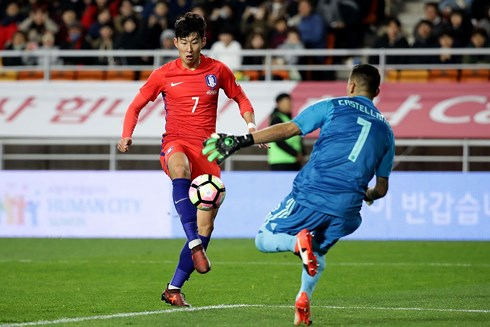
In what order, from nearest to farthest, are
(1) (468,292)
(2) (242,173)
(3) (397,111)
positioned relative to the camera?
(1) (468,292), (2) (242,173), (3) (397,111)

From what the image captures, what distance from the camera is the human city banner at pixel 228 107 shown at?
20.4 m

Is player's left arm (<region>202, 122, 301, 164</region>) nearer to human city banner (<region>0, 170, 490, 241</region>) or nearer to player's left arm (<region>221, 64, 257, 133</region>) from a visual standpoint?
player's left arm (<region>221, 64, 257, 133</region>)

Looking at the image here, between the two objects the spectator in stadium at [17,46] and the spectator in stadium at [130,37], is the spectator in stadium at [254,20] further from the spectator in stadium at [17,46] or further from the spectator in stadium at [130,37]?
the spectator in stadium at [17,46]

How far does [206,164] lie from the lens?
9750 mm

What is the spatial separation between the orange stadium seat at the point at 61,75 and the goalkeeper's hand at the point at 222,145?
16.2 m

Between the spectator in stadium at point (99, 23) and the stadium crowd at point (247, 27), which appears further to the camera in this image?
the spectator in stadium at point (99, 23)

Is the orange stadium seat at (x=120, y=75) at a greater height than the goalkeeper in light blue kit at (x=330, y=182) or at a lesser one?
lesser

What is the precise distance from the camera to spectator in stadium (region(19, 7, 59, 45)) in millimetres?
24280

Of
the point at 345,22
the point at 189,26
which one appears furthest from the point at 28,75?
the point at 189,26

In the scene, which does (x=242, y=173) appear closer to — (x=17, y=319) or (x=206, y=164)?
(x=206, y=164)

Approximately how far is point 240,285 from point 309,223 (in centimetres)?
357

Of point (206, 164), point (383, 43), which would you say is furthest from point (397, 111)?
point (206, 164)

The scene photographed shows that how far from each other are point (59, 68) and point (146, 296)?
13.0 metres

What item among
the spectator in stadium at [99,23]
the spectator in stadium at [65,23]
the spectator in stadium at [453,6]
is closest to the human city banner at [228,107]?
the spectator in stadium at [99,23]
